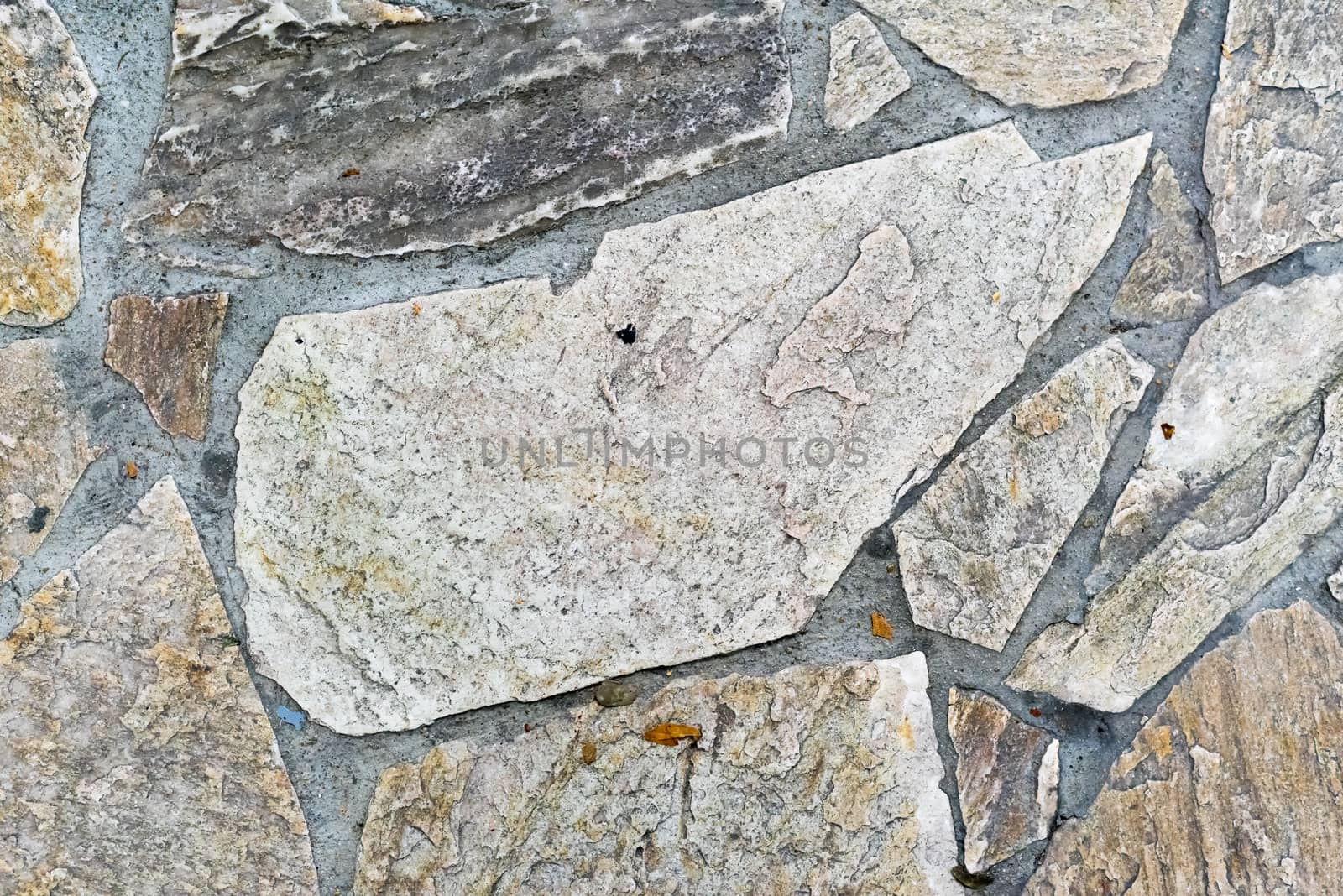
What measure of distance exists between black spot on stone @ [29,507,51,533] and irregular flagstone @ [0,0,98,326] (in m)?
0.16

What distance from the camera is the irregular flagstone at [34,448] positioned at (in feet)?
2.68

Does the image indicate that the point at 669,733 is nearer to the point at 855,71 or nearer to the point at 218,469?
the point at 218,469

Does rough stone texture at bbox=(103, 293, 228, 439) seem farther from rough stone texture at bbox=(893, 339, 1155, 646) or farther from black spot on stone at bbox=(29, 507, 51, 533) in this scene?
rough stone texture at bbox=(893, 339, 1155, 646)

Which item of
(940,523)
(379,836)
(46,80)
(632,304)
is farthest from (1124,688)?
(46,80)

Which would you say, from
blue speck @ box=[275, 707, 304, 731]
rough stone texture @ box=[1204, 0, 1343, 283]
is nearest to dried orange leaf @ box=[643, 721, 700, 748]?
→ blue speck @ box=[275, 707, 304, 731]

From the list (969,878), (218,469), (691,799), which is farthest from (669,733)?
(218,469)

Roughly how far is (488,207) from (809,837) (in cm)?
64

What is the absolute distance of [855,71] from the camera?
87 cm

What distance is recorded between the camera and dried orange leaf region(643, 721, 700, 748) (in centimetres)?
90

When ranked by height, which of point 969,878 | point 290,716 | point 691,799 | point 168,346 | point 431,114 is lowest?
point 969,878

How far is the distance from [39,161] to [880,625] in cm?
83

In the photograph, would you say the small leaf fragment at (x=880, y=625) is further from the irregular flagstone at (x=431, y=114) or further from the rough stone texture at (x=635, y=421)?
the irregular flagstone at (x=431, y=114)

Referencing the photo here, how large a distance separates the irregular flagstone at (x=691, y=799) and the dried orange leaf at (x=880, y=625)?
28 millimetres

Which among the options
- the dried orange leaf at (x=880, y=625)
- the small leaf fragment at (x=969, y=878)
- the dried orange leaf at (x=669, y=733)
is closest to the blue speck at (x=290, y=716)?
the dried orange leaf at (x=669, y=733)
